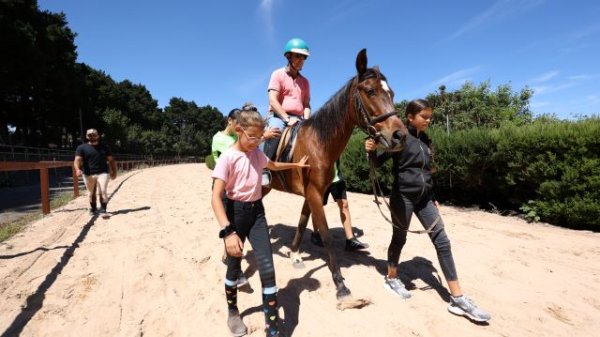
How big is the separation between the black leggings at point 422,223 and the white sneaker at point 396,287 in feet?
0.59

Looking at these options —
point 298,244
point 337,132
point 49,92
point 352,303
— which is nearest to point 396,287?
point 352,303

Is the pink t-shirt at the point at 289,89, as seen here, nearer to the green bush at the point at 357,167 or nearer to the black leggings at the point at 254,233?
the black leggings at the point at 254,233

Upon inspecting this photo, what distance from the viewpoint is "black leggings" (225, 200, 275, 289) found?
274 cm

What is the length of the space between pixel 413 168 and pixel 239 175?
171cm

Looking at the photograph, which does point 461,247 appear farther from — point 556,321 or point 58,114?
point 58,114

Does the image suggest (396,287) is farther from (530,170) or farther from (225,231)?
(530,170)

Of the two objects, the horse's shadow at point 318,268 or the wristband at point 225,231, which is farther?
the horse's shadow at point 318,268

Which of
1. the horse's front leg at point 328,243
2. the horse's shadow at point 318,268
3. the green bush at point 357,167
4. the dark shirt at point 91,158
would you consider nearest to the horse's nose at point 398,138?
the horse's front leg at point 328,243

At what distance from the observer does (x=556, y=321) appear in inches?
122

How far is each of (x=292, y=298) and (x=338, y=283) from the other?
0.49 m

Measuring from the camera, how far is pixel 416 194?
133 inches

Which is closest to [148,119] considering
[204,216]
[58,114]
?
[58,114]

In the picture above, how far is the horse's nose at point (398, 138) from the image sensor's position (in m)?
2.92

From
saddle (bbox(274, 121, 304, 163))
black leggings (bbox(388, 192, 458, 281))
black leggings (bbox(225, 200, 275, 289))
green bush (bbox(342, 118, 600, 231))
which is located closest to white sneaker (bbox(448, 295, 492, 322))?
black leggings (bbox(388, 192, 458, 281))
